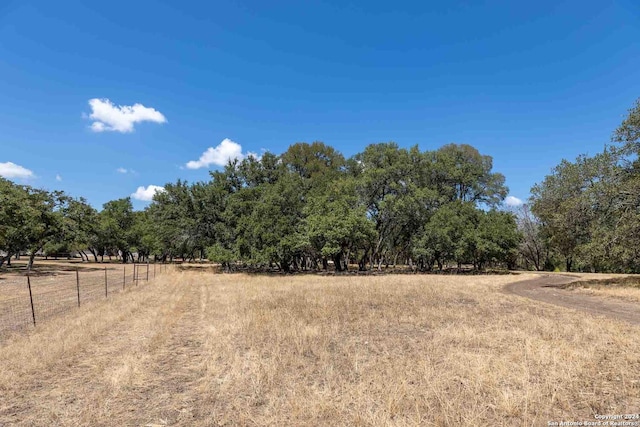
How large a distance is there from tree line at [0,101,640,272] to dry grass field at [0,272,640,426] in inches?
623

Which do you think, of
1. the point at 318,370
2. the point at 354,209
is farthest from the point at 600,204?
the point at 318,370

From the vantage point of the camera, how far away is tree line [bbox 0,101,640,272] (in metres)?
24.4

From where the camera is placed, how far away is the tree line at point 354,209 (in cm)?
2437

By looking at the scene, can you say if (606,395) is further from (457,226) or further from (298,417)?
(457,226)

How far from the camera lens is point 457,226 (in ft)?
135

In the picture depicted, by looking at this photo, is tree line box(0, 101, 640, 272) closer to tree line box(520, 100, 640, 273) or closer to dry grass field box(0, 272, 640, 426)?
tree line box(520, 100, 640, 273)

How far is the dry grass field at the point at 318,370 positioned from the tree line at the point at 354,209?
1583 cm

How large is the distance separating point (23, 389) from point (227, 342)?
13.5 feet

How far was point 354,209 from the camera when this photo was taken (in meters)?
37.3

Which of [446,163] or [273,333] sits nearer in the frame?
[273,333]

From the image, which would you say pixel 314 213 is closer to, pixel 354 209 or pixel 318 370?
pixel 354 209

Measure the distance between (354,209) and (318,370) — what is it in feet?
100

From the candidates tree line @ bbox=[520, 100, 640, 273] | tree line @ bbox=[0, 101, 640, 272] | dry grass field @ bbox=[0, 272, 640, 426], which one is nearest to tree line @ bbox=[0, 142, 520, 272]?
tree line @ bbox=[0, 101, 640, 272]

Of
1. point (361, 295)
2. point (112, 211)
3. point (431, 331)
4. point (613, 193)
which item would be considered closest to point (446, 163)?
point (613, 193)
